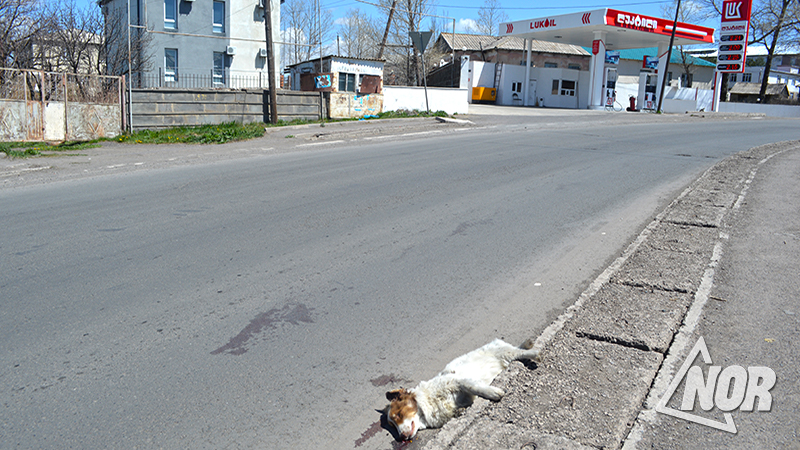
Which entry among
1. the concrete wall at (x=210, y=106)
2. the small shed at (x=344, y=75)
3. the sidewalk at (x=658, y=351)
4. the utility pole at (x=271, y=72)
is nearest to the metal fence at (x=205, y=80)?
the small shed at (x=344, y=75)

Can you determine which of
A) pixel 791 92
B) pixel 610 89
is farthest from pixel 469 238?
pixel 791 92

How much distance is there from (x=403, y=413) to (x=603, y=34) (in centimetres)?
3978

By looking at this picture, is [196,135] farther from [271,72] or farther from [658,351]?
[658,351]

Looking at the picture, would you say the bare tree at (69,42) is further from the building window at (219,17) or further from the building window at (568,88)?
the building window at (568,88)

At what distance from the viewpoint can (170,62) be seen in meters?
32.5

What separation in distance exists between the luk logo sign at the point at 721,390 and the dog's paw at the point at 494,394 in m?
0.86

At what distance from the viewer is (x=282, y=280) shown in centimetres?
511

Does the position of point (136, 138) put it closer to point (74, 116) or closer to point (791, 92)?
point (74, 116)

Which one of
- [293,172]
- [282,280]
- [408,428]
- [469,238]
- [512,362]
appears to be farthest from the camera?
[293,172]

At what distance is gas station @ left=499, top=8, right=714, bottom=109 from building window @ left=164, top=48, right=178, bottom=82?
22675mm

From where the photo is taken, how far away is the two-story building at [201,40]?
31250 mm

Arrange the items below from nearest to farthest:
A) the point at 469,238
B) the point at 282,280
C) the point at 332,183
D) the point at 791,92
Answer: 1. the point at 282,280
2. the point at 469,238
3. the point at 332,183
4. the point at 791,92

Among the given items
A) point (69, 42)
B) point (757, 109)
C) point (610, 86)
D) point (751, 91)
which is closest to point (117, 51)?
point (69, 42)

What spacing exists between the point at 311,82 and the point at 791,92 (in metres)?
71.2
